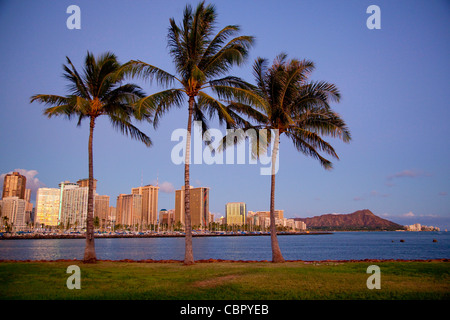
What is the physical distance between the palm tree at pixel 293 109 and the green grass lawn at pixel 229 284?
6111 mm

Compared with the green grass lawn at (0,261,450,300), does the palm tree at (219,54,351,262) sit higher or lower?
higher

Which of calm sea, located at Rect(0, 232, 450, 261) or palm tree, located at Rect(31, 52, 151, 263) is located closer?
palm tree, located at Rect(31, 52, 151, 263)

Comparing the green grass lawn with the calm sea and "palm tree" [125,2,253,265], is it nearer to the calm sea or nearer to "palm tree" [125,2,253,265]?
"palm tree" [125,2,253,265]

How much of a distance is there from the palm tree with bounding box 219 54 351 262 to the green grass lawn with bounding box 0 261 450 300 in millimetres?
6111

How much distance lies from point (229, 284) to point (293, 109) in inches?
457

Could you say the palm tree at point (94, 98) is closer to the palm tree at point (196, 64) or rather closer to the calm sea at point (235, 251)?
the palm tree at point (196, 64)

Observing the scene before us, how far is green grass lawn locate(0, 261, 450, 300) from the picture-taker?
895 centimetres

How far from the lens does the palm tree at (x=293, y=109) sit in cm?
1855

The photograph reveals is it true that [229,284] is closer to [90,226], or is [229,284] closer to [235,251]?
[90,226]

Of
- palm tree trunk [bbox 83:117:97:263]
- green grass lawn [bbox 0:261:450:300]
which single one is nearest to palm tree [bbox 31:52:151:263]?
palm tree trunk [bbox 83:117:97:263]

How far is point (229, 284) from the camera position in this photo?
10492 mm

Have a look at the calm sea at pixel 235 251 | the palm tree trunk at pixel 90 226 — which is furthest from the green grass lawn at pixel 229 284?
the calm sea at pixel 235 251
